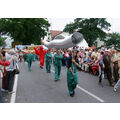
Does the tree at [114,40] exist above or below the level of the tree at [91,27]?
below

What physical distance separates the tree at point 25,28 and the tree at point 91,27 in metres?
9.64

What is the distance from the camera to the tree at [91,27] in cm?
4811

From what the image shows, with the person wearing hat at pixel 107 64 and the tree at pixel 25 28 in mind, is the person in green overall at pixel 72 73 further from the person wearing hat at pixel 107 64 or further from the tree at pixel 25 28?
the tree at pixel 25 28

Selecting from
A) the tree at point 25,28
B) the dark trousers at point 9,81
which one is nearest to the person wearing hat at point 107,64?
the dark trousers at point 9,81

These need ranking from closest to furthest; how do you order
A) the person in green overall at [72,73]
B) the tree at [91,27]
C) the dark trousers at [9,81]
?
the person in green overall at [72,73], the dark trousers at [9,81], the tree at [91,27]

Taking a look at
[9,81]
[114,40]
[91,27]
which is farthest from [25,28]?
[9,81]

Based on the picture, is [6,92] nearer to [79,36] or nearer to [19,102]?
[19,102]

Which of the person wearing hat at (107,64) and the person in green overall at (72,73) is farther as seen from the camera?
the person wearing hat at (107,64)

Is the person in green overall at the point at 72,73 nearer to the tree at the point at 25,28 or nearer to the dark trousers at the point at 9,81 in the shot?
the dark trousers at the point at 9,81

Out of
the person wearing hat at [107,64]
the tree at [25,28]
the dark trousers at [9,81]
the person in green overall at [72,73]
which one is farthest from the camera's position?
the tree at [25,28]

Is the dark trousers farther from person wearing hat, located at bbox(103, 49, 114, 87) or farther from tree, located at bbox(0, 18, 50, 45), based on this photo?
tree, located at bbox(0, 18, 50, 45)

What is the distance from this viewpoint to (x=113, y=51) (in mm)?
9055

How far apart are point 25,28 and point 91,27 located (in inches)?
712

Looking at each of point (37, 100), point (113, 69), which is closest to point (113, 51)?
point (113, 69)
